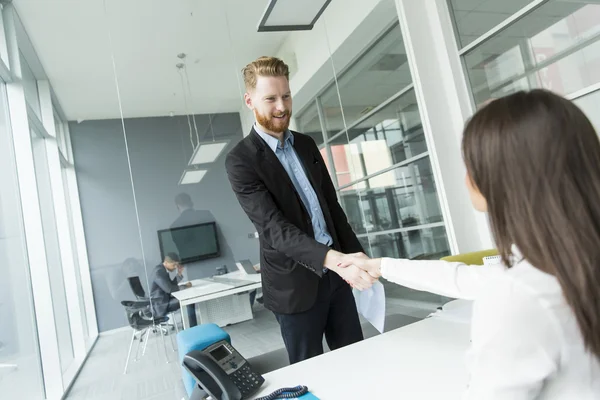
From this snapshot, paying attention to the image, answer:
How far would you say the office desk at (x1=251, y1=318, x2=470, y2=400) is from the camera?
0.99 meters

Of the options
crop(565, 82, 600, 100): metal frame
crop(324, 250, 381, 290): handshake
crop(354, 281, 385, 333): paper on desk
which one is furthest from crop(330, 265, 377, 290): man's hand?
crop(565, 82, 600, 100): metal frame

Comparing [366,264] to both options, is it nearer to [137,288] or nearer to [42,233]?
[137,288]

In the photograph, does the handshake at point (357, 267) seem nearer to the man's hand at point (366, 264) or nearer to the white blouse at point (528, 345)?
the man's hand at point (366, 264)

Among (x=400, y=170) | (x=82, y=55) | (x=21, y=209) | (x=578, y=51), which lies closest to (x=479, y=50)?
(x=578, y=51)

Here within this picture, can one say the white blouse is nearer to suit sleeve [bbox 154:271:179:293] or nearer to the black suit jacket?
the black suit jacket

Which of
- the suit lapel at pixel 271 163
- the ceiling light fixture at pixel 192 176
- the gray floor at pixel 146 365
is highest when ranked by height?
the ceiling light fixture at pixel 192 176

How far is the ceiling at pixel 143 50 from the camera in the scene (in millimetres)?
3469

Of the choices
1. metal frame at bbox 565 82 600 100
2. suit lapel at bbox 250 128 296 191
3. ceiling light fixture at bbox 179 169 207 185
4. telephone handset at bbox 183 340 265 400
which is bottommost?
telephone handset at bbox 183 340 265 400

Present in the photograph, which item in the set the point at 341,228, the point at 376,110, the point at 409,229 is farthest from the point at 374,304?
the point at 376,110

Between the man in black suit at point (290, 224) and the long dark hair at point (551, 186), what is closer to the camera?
the long dark hair at point (551, 186)

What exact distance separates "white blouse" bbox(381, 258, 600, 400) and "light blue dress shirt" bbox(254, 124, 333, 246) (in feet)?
3.79

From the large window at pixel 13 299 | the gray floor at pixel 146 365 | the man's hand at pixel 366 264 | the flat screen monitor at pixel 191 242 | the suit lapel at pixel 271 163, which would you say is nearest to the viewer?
the man's hand at pixel 366 264

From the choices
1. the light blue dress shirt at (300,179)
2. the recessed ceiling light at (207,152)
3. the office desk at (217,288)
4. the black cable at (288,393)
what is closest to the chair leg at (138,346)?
the office desk at (217,288)

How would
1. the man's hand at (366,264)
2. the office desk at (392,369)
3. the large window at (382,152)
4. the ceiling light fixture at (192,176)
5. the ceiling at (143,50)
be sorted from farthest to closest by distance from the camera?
the large window at (382,152) → the ceiling at (143,50) → the ceiling light fixture at (192,176) → the man's hand at (366,264) → the office desk at (392,369)
